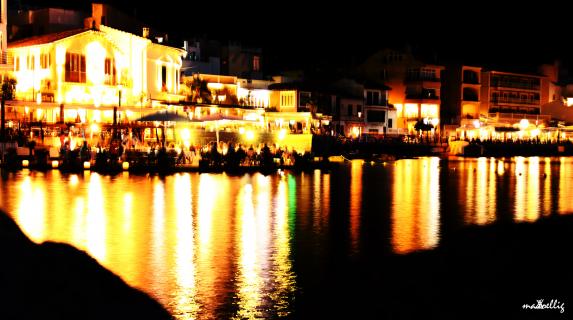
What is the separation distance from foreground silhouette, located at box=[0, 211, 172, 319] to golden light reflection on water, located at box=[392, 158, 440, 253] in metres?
6.40

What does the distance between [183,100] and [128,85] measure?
6.75 meters

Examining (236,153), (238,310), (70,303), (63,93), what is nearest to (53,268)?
(70,303)

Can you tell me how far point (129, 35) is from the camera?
5406 centimetres

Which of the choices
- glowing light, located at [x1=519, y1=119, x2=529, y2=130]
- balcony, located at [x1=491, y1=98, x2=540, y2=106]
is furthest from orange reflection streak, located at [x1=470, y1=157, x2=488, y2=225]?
balcony, located at [x1=491, y1=98, x2=540, y2=106]

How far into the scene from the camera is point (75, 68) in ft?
166

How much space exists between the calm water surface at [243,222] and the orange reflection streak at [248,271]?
18 millimetres

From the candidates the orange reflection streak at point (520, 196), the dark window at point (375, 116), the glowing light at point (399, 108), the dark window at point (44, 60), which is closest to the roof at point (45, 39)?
the dark window at point (44, 60)

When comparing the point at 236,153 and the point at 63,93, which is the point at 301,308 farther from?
the point at 63,93

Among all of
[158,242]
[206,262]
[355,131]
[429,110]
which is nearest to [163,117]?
[158,242]

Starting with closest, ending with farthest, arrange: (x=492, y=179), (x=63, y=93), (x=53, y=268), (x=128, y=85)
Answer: (x=53, y=268) → (x=492, y=179) → (x=63, y=93) → (x=128, y=85)

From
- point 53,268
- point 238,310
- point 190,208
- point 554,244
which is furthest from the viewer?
point 190,208

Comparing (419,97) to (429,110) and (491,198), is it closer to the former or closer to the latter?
(429,110)

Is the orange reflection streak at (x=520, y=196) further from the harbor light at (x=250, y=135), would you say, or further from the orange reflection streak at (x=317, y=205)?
the harbor light at (x=250, y=135)

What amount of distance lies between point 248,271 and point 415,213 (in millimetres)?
10606
